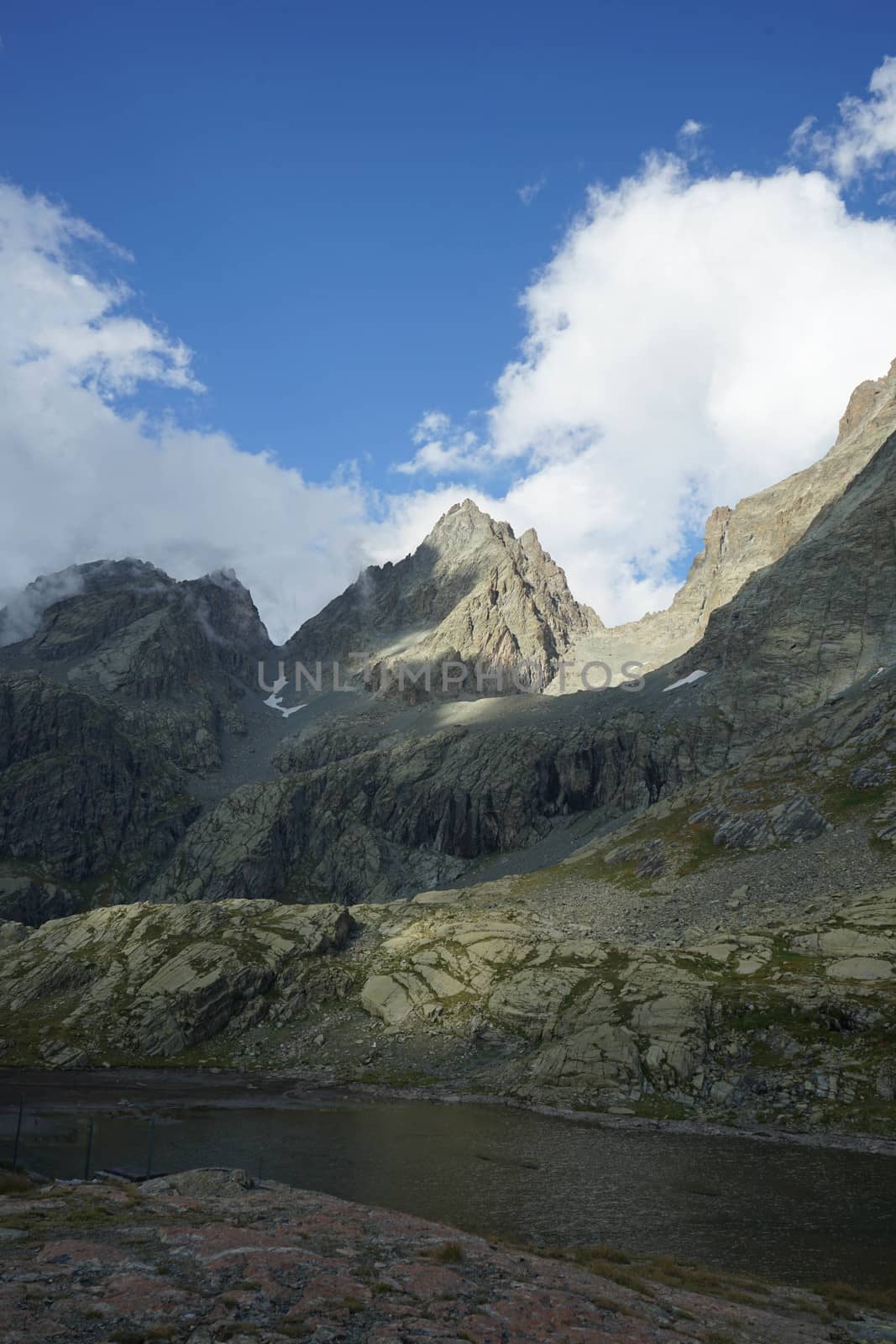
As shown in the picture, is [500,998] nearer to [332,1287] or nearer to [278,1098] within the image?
[278,1098]

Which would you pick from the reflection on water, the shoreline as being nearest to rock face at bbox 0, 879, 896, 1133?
the shoreline

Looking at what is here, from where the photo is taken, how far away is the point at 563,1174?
1987 inches

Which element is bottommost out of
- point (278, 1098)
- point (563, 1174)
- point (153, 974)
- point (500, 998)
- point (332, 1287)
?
point (278, 1098)

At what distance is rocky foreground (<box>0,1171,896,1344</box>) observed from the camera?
18422mm

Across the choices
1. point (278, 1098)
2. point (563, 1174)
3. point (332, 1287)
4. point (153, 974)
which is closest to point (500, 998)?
point (278, 1098)

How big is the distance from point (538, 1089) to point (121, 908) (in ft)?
315

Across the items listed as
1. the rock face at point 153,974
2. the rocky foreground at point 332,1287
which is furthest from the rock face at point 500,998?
the rocky foreground at point 332,1287

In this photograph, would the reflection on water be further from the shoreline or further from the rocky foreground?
the rocky foreground

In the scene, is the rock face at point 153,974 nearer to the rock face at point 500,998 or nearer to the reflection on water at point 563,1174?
the rock face at point 500,998

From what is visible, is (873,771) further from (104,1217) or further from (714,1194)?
(104,1217)

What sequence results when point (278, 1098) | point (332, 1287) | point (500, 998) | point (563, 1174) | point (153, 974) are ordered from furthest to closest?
point (153, 974), point (500, 998), point (278, 1098), point (563, 1174), point (332, 1287)

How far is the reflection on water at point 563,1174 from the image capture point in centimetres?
3794

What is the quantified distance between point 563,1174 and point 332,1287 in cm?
3456

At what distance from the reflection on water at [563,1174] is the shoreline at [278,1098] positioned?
84.0 inches
